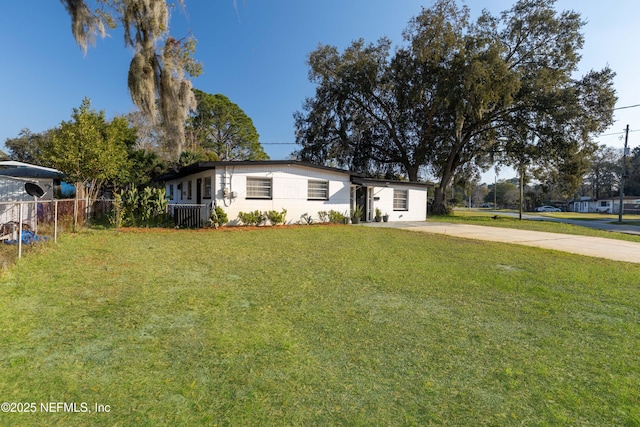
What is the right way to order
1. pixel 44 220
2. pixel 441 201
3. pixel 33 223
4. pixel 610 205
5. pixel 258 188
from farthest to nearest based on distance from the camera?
pixel 610 205
pixel 441 201
pixel 258 188
pixel 44 220
pixel 33 223

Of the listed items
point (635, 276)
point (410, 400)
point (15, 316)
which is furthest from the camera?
point (635, 276)

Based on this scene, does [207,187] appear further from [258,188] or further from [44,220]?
[44,220]

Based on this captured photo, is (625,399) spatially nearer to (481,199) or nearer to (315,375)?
(315,375)

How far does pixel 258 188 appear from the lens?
526 inches

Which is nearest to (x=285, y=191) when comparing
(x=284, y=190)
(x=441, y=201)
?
(x=284, y=190)

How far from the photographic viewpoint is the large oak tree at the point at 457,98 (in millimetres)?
19969

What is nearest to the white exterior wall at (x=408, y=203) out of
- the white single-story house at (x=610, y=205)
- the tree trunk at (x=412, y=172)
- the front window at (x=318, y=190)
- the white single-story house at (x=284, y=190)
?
the white single-story house at (x=284, y=190)

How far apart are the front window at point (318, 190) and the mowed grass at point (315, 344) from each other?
9159mm

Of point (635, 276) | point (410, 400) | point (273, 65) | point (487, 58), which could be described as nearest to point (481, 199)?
point (487, 58)

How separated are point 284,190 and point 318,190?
1.98 metres

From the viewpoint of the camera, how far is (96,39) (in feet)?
24.8

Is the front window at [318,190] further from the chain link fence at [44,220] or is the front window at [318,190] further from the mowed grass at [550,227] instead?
the mowed grass at [550,227]

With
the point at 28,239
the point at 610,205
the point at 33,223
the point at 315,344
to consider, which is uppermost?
the point at 610,205

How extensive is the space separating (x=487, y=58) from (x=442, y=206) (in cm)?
1132
